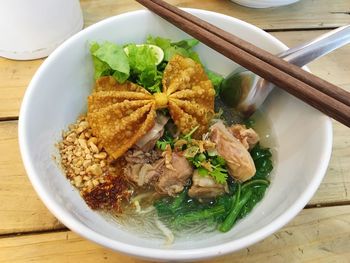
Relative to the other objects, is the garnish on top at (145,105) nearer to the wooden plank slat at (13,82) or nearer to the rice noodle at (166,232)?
the rice noodle at (166,232)

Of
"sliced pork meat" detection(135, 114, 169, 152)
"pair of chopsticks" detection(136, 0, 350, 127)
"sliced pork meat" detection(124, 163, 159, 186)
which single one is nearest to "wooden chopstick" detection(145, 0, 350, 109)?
"pair of chopsticks" detection(136, 0, 350, 127)

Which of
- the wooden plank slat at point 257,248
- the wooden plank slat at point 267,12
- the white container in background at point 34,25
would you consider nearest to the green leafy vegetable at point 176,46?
the white container in background at point 34,25

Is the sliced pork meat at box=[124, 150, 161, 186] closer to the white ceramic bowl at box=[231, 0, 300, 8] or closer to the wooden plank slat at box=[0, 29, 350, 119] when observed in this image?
the wooden plank slat at box=[0, 29, 350, 119]

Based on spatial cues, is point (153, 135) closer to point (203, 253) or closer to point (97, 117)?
point (97, 117)

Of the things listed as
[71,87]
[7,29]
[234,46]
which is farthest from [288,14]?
[7,29]

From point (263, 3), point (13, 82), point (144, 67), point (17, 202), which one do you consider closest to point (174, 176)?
point (144, 67)
